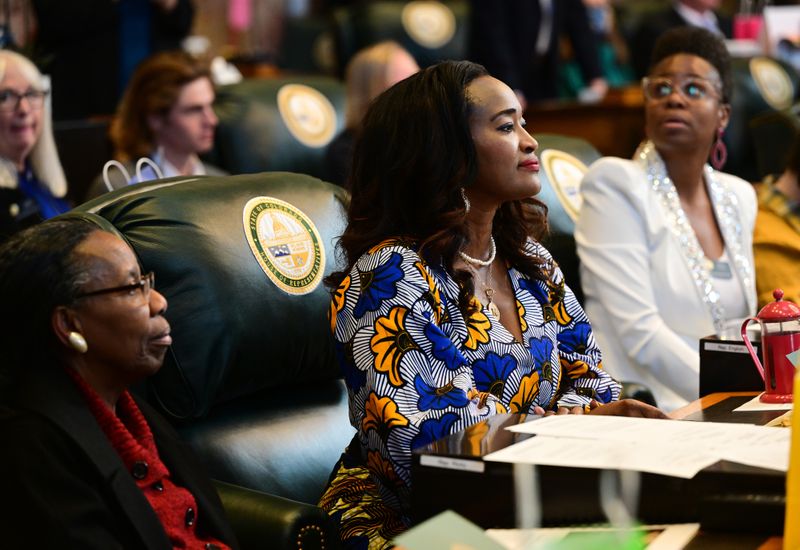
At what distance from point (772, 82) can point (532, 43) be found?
135cm

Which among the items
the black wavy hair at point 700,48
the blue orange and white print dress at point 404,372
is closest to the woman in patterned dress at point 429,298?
the blue orange and white print dress at point 404,372

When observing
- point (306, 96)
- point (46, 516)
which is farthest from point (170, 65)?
point (46, 516)

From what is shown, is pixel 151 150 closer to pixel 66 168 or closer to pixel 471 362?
pixel 66 168

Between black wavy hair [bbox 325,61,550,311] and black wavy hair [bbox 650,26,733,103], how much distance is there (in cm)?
127

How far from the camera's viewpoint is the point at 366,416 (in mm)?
1934

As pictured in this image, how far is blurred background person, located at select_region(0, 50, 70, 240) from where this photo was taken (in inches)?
133

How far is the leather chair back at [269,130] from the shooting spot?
14.3 ft

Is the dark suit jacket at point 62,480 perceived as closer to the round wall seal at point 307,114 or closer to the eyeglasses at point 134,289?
the eyeglasses at point 134,289

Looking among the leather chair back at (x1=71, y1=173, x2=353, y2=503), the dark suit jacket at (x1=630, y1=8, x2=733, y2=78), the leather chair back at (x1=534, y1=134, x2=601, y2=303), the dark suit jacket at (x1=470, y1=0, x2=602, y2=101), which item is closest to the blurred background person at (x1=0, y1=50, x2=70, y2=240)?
the leather chair back at (x1=71, y1=173, x2=353, y2=503)

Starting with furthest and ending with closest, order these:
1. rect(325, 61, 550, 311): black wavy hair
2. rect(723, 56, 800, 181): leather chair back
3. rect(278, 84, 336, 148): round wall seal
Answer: rect(723, 56, 800, 181): leather chair back
rect(278, 84, 336, 148): round wall seal
rect(325, 61, 550, 311): black wavy hair

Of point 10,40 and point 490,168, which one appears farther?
point 10,40

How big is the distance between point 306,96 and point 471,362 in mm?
2790

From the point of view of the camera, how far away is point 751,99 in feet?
Answer: 17.6

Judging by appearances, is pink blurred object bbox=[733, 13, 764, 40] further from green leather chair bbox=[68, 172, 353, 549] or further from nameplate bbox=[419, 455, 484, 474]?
nameplate bbox=[419, 455, 484, 474]
